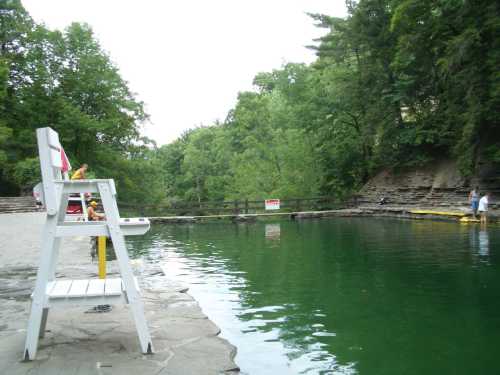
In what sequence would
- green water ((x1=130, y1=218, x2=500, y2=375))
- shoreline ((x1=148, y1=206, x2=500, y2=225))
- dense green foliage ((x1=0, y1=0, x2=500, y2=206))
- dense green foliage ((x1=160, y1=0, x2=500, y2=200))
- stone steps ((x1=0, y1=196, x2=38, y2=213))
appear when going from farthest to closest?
stone steps ((x1=0, y1=196, x2=38, y2=213)) < shoreline ((x1=148, y1=206, x2=500, y2=225)) < dense green foliage ((x1=0, y1=0, x2=500, y2=206)) < dense green foliage ((x1=160, y1=0, x2=500, y2=200)) < green water ((x1=130, y1=218, x2=500, y2=375))

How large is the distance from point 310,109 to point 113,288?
102 ft

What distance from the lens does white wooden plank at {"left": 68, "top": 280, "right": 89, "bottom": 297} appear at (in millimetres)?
3416

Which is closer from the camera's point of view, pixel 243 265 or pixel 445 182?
pixel 243 265

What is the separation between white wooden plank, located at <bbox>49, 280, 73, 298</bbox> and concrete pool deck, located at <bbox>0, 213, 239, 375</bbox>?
47 centimetres

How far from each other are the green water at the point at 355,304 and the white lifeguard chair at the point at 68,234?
1.33 metres

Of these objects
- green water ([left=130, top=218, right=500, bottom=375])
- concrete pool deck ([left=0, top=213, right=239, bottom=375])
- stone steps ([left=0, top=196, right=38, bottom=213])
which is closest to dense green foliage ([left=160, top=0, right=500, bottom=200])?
green water ([left=130, top=218, right=500, bottom=375])

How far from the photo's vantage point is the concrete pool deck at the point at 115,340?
333 cm

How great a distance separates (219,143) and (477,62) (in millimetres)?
33728

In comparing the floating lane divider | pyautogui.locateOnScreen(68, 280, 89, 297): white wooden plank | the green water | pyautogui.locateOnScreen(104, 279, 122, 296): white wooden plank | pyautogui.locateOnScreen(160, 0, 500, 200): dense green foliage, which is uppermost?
pyautogui.locateOnScreen(160, 0, 500, 200): dense green foliage

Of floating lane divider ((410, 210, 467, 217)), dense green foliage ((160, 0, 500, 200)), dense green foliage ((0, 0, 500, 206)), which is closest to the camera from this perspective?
dense green foliage ((160, 0, 500, 200))

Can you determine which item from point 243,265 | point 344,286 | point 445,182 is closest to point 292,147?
point 445,182

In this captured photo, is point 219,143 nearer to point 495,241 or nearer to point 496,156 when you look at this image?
point 496,156

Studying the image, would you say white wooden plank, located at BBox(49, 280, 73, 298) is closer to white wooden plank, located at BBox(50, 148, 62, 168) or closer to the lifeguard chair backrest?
the lifeguard chair backrest

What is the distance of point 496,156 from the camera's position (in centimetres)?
1923
